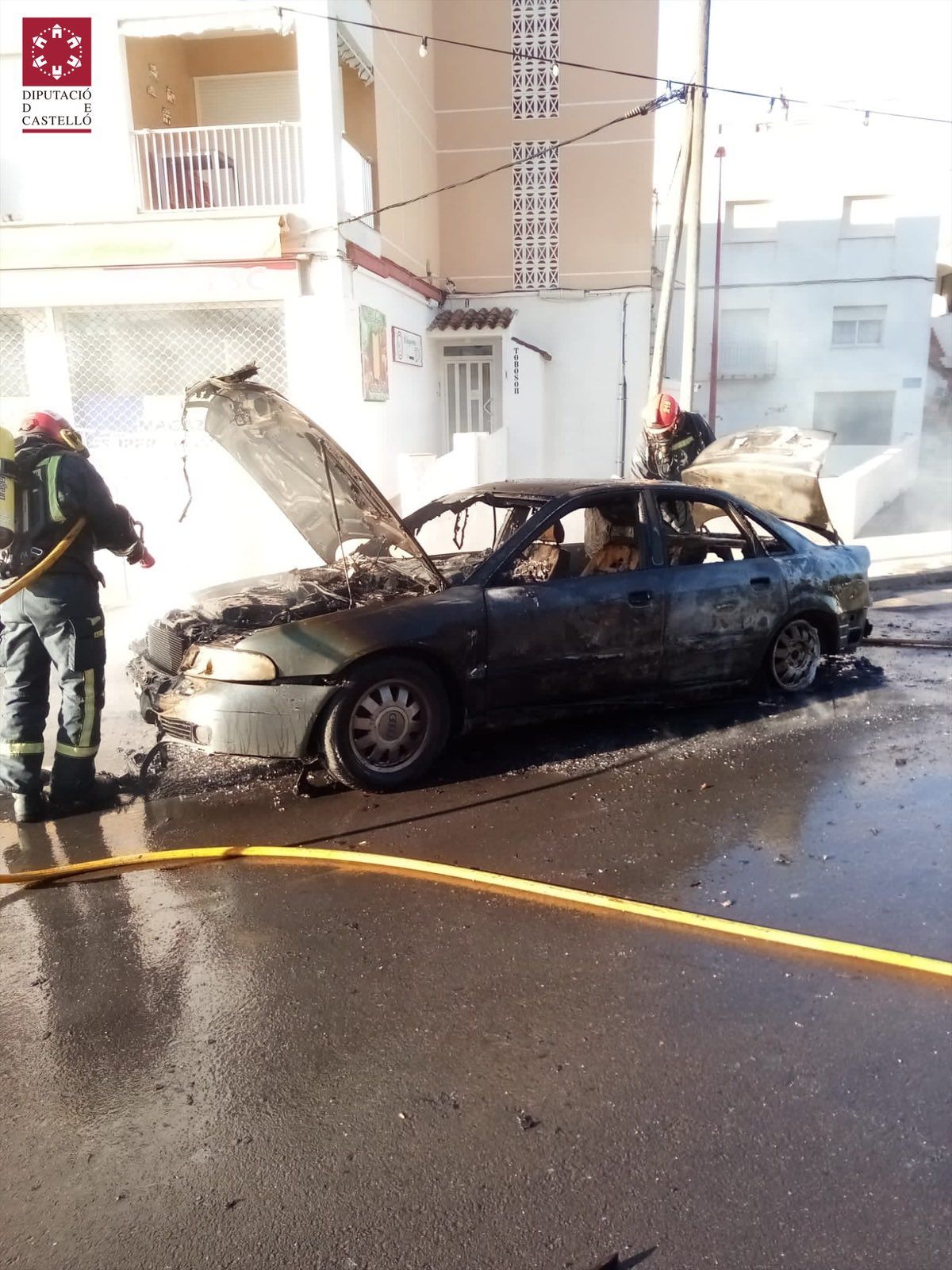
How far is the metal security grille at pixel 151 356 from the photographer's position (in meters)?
11.3

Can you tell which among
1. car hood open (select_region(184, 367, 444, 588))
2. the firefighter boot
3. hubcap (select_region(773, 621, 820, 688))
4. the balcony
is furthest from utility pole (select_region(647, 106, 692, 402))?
the balcony

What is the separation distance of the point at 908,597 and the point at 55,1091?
29.2 ft

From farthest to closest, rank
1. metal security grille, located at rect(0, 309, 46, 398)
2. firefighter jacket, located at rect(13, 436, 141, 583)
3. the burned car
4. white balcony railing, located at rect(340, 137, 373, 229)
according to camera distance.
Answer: metal security grille, located at rect(0, 309, 46, 398) → white balcony railing, located at rect(340, 137, 373, 229) → the burned car → firefighter jacket, located at rect(13, 436, 141, 583)

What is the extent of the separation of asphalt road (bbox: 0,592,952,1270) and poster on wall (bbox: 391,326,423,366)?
1101 cm

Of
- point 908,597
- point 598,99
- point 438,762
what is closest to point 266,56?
point 598,99

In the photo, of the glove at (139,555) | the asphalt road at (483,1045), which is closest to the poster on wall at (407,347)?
the glove at (139,555)

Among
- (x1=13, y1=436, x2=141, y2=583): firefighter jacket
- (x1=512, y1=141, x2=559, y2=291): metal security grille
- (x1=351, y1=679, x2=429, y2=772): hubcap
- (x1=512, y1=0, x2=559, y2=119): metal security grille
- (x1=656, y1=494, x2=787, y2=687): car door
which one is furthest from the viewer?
(x1=512, y1=141, x2=559, y2=291): metal security grille

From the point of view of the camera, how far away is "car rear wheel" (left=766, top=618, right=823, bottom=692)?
5750 millimetres

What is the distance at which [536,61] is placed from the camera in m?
18.0

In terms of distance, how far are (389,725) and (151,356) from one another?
352 inches

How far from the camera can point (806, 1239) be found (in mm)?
1933

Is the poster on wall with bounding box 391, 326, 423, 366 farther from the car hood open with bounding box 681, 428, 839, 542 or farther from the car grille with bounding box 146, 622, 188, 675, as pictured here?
the car grille with bounding box 146, 622, 188, 675

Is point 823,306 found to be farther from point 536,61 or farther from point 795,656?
point 795,656

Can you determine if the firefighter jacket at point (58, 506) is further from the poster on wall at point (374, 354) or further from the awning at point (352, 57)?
→ the awning at point (352, 57)
